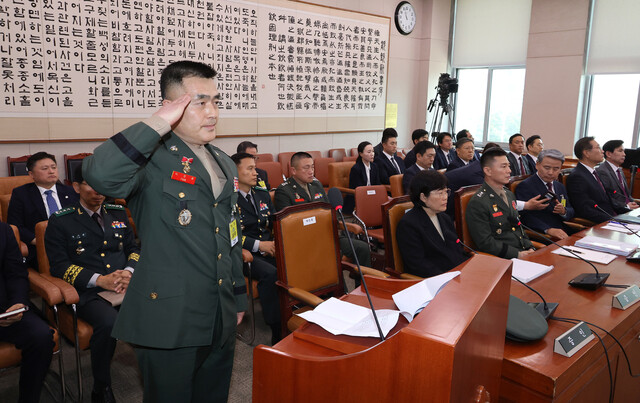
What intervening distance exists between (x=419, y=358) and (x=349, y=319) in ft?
1.84

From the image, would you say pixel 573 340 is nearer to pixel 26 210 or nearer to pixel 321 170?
pixel 26 210

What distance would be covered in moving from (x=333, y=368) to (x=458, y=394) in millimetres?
260

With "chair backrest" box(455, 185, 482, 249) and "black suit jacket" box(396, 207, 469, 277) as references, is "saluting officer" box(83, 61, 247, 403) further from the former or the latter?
"chair backrest" box(455, 185, 482, 249)

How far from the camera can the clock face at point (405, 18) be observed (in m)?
7.65

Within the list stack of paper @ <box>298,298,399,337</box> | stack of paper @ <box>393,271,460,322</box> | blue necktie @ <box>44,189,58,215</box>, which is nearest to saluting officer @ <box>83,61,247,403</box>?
stack of paper @ <box>298,298,399,337</box>

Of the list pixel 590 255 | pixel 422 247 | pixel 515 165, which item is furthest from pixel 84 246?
pixel 515 165

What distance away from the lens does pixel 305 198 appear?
3.55 metres

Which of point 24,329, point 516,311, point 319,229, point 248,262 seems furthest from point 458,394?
point 248,262

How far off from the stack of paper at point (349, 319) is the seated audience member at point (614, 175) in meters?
3.75

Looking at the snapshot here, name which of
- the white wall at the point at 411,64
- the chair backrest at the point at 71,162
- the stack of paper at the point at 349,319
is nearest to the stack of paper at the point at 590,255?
the stack of paper at the point at 349,319

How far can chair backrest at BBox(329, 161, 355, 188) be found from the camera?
5.25 m

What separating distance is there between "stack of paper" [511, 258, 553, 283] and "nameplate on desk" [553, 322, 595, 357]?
1.74 feet

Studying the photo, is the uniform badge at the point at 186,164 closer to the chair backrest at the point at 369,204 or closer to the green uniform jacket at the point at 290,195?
the green uniform jacket at the point at 290,195

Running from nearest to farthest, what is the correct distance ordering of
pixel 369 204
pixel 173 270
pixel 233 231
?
pixel 173 270, pixel 233 231, pixel 369 204
